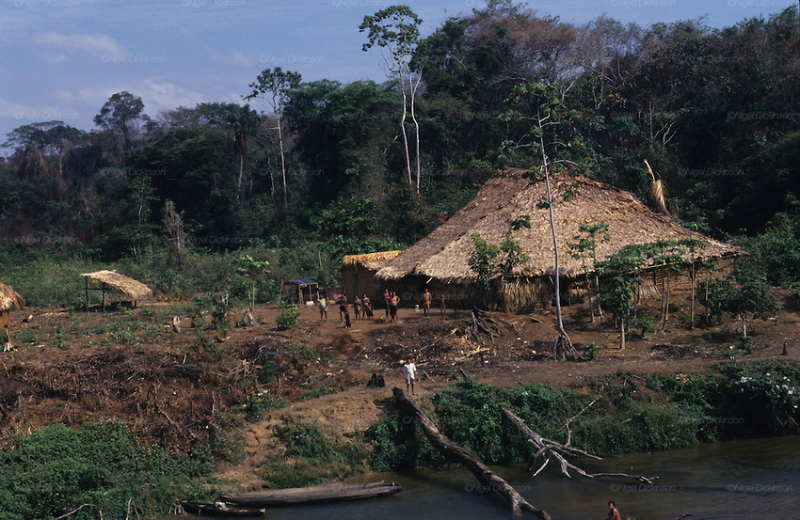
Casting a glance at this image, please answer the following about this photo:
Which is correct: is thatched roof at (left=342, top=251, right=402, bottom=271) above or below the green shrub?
above

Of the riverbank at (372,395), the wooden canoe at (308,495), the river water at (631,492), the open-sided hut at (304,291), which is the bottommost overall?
the river water at (631,492)

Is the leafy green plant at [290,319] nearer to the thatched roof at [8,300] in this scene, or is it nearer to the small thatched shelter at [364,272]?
the small thatched shelter at [364,272]

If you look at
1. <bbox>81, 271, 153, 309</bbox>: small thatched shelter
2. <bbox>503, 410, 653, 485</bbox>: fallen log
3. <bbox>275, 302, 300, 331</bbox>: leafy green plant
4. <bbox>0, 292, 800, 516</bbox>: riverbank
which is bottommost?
<bbox>503, 410, 653, 485</bbox>: fallen log

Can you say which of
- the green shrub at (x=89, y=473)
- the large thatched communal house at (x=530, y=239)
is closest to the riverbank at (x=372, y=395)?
the green shrub at (x=89, y=473)

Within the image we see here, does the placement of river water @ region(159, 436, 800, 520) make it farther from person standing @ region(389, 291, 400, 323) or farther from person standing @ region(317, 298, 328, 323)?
person standing @ region(317, 298, 328, 323)

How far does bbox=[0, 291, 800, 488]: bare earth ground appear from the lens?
512 inches

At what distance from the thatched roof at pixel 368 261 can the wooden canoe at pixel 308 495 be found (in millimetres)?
11274

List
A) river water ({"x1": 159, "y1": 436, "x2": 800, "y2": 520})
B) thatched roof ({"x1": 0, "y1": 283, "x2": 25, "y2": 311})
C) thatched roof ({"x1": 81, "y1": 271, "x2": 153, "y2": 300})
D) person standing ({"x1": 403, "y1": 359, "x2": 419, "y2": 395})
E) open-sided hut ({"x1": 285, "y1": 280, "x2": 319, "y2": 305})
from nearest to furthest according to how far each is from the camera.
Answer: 1. river water ({"x1": 159, "y1": 436, "x2": 800, "y2": 520})
2. person standing ({"x1": 403, "y1": 359, "x2": 419, "y2": 395})
3. thatched roof ({"x1": 0, "y1": 283, "x2": 25, "y2": 311})
4. thatched roof ({"x1": 81, "y1": 271, "x2": 153, "y2": 300})
5. open-sided hut ({"x1": 285, "y1": 280, "x2": 319, "y2": 305})

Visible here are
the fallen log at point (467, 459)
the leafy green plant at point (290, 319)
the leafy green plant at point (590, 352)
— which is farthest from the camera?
the leafy green plant at point (290, 319)

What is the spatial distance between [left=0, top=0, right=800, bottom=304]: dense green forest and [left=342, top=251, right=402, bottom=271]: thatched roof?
→ 11.6 ft

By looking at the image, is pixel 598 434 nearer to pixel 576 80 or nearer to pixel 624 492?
pixel 624 492

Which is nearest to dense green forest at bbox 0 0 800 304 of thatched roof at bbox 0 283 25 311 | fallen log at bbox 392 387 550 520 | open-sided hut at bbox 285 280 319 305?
open-sided hut at bbox 285 280 319 305

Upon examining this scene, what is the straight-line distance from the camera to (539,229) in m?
19.6

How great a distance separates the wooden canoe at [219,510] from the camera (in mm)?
11148
